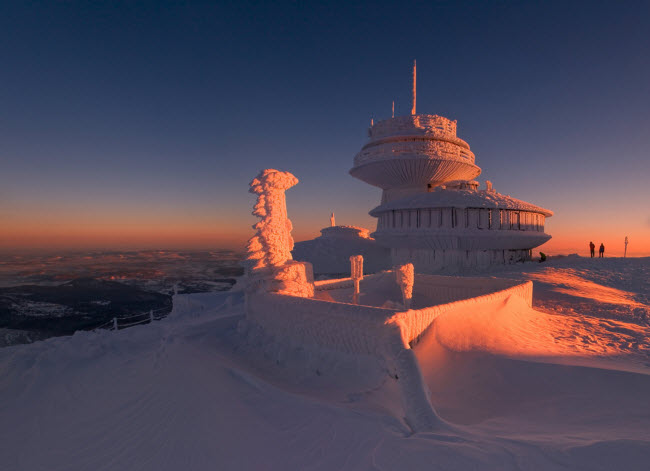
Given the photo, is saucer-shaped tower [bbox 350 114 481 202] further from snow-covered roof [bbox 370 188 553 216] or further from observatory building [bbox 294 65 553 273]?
snow-covered roof [bbox 370 188 553 216]

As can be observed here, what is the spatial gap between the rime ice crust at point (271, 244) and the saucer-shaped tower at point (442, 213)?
48.8 ft

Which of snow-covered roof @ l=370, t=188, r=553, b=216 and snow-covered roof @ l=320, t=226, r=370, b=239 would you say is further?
snow-covered roof @ l=320, t=226, r=370, b=239

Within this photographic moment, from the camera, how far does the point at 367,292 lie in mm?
15469

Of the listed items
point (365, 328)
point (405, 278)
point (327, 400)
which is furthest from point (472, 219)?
point (327, 400)

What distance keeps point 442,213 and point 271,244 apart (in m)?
16.0

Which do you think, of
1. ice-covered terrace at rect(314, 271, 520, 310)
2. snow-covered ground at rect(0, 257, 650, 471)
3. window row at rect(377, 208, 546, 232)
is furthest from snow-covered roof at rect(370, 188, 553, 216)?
snow-covered ground at rect(0, 257, 650, 471)

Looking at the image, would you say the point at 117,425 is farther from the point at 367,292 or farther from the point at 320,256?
the point at 320,256

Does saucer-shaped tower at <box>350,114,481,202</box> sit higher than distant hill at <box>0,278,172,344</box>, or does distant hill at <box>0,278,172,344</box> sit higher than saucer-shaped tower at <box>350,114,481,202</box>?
saucer-shaped tower at <box>350,114,481,202</box>

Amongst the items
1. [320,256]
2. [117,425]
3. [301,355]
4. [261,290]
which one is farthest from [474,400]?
[320,256]

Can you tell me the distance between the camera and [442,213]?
75.2 ft

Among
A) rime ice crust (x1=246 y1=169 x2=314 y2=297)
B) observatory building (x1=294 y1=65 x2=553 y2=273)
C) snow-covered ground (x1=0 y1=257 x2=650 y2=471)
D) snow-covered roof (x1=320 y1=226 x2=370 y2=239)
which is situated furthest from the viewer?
snow-covered roof (x1=320 y1=226 x2=370 y2=239)

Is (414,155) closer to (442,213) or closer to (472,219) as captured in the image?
(442,213)

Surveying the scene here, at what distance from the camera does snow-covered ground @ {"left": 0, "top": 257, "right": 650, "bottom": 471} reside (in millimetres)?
4477

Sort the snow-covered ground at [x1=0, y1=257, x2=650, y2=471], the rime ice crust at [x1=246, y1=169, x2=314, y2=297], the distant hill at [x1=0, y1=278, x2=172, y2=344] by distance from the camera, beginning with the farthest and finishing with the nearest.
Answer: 1. the distant hill at [x1=0, y1=278, x2=172, y2=344]
2. the rime ice crust at [x1=246, y1=169, x2=314, y2=297]
3. the snow-covered ground at [x1=0, y1=257, x2=650, y2=471]
